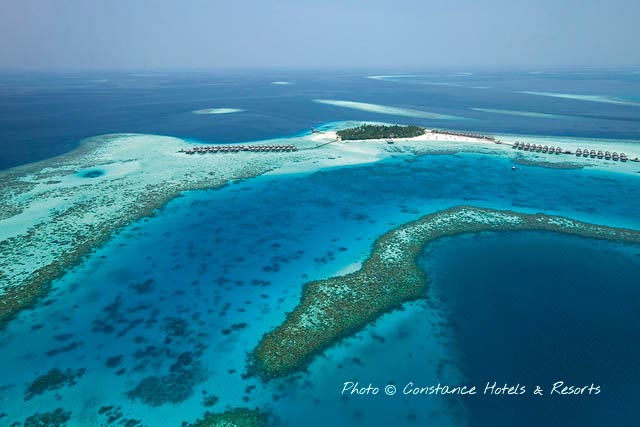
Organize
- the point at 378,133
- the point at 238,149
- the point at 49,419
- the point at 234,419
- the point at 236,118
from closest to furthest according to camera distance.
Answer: the point at 49,419 → the point at 234,419 → the point at 238,149 → the point at 378,133 → the point at 236,118

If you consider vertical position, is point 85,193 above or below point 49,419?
above

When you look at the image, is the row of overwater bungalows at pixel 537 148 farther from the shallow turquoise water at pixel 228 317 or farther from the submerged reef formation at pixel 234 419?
the submerged reef formation at pixel 234 419

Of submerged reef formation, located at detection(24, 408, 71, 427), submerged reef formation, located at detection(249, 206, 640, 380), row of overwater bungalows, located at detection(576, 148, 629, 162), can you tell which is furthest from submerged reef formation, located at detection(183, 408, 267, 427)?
row of overwater bungalows, located at detection(576, 148, 629, 162)

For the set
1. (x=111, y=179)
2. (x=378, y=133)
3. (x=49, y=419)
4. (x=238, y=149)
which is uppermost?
(x=378, y=133)

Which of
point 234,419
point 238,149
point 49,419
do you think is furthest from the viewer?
point 238,149

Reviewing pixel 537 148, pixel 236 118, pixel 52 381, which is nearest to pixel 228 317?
pixel 52 381

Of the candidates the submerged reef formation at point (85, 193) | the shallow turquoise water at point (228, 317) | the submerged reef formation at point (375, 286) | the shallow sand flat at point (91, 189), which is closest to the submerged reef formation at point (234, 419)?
the shallow turquoise water at point (228, 317)

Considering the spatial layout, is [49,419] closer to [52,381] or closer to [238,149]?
[52,381]

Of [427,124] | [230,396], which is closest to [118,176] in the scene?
[230,396]
